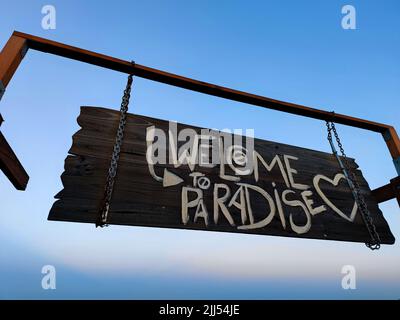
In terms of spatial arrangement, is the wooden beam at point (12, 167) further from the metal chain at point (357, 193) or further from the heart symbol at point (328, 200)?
the metal chain at point (357, 193)

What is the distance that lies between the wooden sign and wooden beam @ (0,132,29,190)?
331mm

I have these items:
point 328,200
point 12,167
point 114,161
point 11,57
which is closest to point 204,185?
point 114,161

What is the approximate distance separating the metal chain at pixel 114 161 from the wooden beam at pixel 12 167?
582 mm

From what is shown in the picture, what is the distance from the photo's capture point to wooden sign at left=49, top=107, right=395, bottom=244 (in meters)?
1.69

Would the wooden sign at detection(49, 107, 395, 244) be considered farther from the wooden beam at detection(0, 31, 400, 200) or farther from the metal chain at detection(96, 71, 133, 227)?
the wooden beam at detection(0, 31, 400, 200)

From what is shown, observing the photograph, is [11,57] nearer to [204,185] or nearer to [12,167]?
[12,167]

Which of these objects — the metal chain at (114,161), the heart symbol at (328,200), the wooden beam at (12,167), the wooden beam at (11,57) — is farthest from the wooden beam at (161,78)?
the heart symbol at (328,200)

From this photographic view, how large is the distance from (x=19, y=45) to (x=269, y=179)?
6.92 ft

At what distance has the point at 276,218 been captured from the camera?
2014mm
